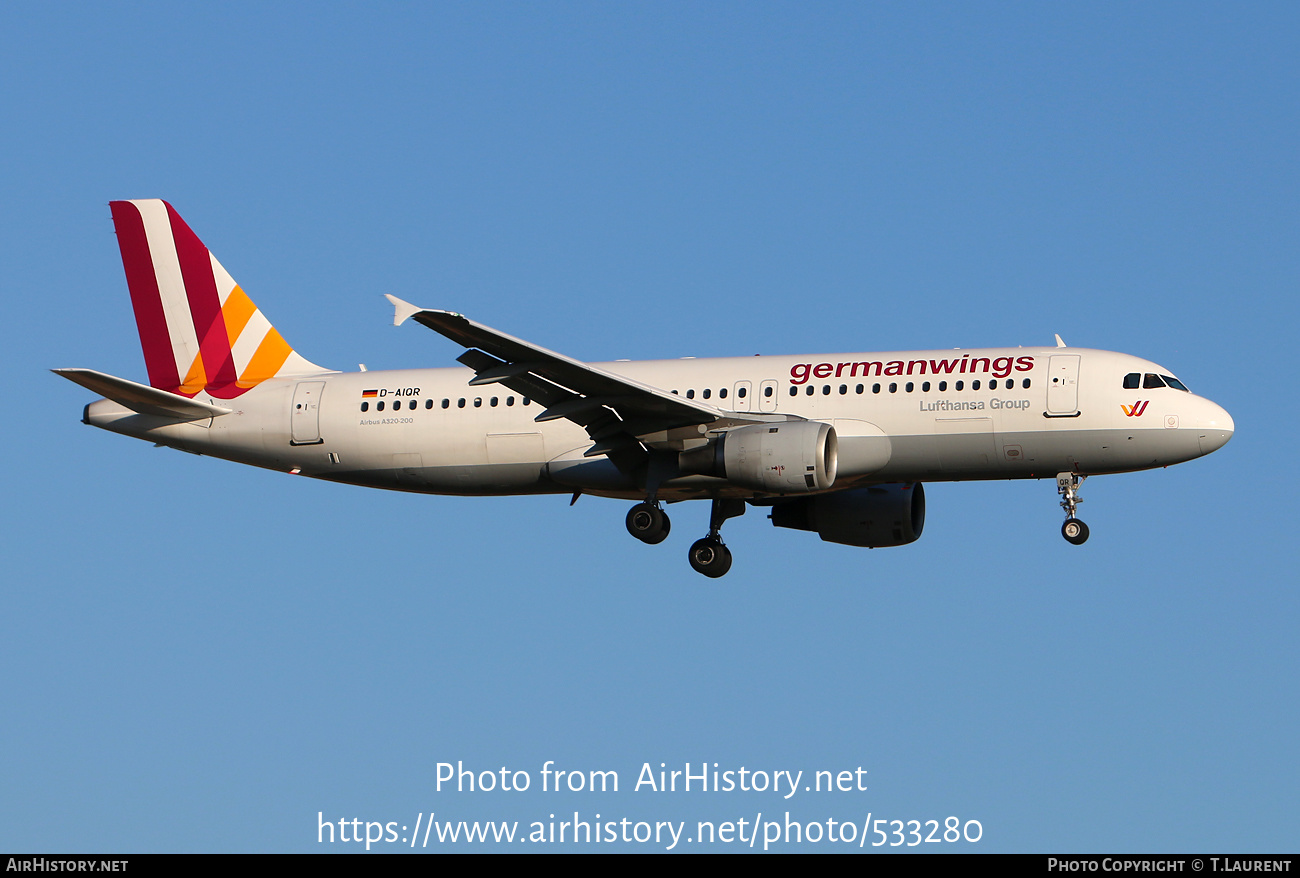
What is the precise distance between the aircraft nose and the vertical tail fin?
70.6ft

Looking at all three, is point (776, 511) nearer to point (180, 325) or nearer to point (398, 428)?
point (398, 428)

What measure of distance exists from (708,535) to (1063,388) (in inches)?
364

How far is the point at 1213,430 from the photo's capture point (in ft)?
126

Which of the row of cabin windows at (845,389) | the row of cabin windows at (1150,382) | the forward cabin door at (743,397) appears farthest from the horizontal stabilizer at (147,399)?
the row of cabin windows at (1150,382)

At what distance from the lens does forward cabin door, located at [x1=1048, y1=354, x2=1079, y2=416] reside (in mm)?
38531

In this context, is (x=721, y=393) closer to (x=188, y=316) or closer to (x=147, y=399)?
(x=147, y=399)

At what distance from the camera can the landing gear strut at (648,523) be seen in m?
40.9

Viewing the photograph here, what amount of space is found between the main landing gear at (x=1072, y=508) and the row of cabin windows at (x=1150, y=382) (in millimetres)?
2356

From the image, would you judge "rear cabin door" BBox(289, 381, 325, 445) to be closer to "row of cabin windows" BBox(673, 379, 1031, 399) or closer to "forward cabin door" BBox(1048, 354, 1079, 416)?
"row of cabin windows" BBox(673, 379, 1031, 399)

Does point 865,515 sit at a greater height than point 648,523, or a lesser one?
greater

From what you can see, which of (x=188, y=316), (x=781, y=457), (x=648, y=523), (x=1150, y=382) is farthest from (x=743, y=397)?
(x=188, y=316)

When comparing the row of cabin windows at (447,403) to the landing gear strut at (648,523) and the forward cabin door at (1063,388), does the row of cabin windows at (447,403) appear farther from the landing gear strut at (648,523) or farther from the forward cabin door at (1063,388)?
the forward cabin door at (1063,388)
